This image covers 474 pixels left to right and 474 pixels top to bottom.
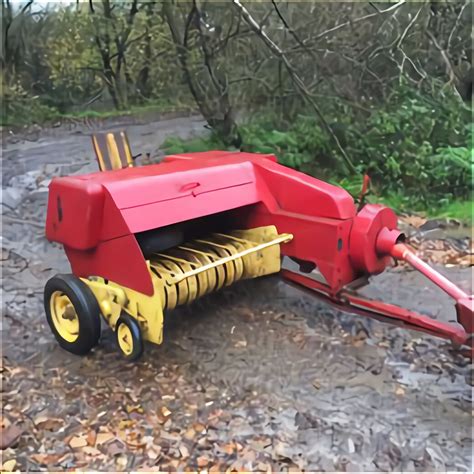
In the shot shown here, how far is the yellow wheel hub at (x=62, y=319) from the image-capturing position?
3.15 metres

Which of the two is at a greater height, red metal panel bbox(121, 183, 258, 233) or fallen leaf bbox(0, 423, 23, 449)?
red metal panel bbox(121, 183, 258, 233)

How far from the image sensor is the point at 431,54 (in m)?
5.93

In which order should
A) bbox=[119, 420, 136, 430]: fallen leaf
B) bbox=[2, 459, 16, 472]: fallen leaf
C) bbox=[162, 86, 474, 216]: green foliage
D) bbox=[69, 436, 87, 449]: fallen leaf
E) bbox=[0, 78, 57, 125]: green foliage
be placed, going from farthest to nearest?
bbox=[162, 86, 474, 216]: green foliage → bbox=[0, 78, 57, 125]: green foliage → bbox=[119, 420, 136, 430]: fallen leaf → bbox=[69, 436, 87, 449]: fallen leaf → bbox=[2, 459, 16, 472]: fallen leaf

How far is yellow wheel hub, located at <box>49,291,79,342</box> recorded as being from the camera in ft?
10.3

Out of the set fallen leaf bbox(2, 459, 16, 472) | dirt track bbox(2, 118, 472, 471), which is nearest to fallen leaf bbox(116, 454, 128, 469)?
dirt track bbox(2, 118, 472, 471)

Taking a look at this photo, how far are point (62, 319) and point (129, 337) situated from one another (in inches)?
20.1

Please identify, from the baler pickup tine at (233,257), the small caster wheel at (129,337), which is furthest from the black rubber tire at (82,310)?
the baler pickup tine at (233,257)

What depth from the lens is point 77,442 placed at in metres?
2.51

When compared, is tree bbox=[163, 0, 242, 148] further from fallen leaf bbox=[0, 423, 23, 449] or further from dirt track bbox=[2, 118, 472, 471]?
fallen leaf bbox=[0, 423, 23, 449]

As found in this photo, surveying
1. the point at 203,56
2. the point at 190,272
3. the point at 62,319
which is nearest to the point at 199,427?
the point at 190,272

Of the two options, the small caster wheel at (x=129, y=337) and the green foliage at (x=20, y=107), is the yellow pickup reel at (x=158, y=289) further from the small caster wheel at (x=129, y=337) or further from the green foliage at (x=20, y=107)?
the green foliage at (x=20, y=107)

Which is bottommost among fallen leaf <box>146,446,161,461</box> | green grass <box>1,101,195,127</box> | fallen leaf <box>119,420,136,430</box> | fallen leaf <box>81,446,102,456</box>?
fallen leaf <box>146,446,161,461</box>

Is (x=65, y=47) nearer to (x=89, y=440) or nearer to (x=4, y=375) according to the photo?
(x=4, y=375)

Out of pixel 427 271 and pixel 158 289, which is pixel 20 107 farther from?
pixel 427 271
